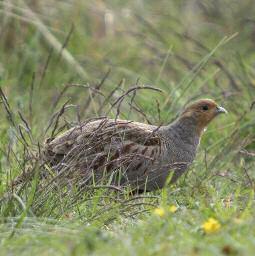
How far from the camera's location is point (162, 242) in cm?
372

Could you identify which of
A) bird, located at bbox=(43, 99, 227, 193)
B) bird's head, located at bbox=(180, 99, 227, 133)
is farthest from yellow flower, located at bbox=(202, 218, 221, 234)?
bird's head, located at bbox=(180, 99, 227, 133)

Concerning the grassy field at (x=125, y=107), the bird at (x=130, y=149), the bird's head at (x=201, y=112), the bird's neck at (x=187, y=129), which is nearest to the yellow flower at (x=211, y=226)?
Answer: the grassy field at (x=125, y=107)

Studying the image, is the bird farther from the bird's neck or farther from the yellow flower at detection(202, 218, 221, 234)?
the yellow flower at detection(202, 218, 221, 234)

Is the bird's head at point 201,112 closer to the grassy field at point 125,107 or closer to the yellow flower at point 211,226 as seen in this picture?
the grassy field at point 125,107

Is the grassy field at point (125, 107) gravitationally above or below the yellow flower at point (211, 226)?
below

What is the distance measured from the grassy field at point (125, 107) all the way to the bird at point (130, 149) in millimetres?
117

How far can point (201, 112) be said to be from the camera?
6176 mm

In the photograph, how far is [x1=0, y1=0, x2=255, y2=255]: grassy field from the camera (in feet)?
12.6

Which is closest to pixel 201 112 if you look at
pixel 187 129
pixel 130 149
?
pixel 187 129

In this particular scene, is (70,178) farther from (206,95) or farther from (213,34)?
(213,34)

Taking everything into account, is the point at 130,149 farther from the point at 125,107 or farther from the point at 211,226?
the point at 125,107

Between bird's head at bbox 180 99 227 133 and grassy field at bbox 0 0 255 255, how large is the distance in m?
0.21

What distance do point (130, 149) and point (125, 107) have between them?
6.88 feet

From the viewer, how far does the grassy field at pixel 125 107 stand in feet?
12.6
